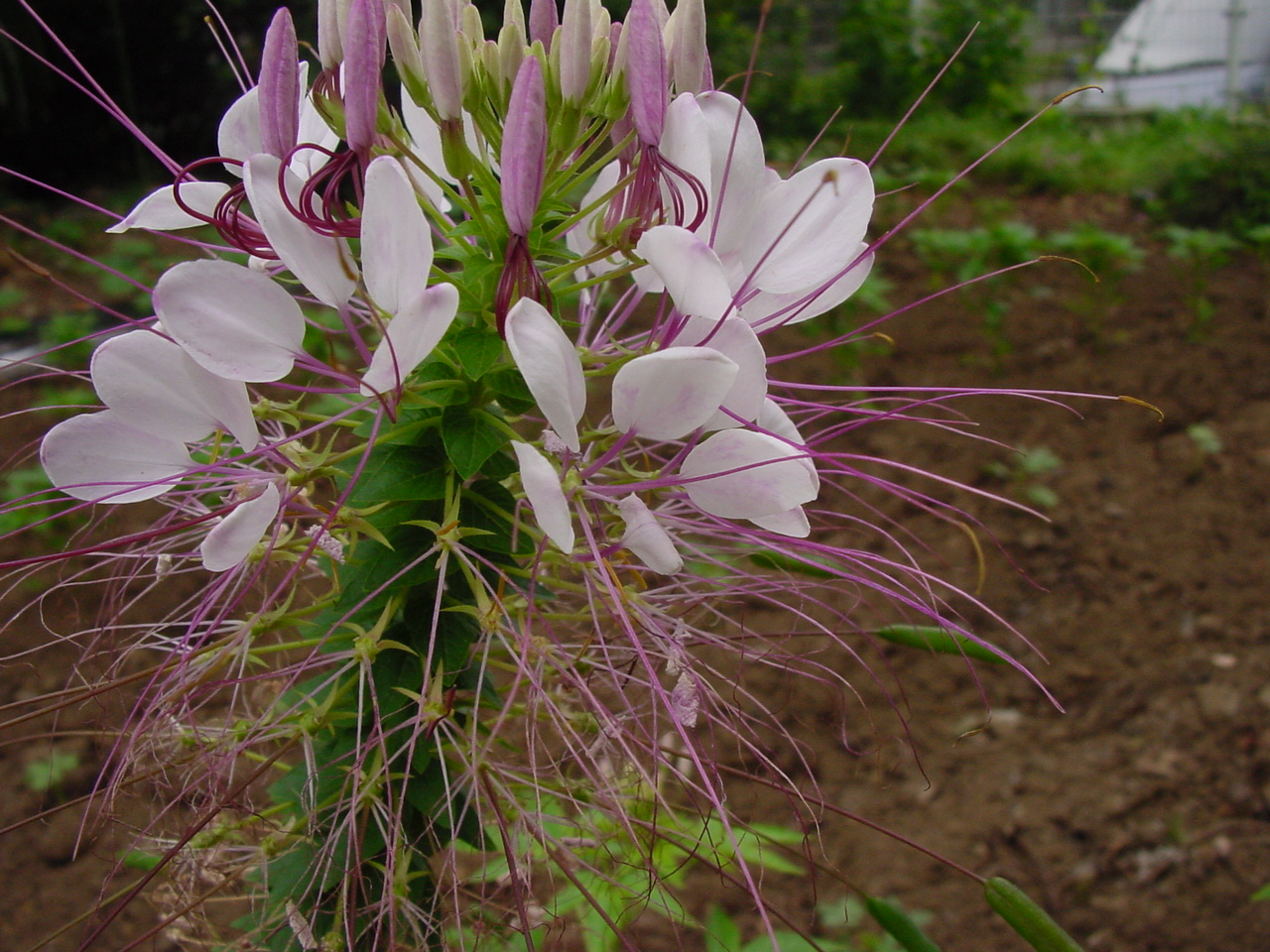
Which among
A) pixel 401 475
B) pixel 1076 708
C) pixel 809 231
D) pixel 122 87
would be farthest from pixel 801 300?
pixel 122 87

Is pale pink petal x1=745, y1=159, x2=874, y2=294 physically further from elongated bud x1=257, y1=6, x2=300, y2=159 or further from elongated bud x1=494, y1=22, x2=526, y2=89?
elongated bud x1=257, y1=6, x2=300, y2=159

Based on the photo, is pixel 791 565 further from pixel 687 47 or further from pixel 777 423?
pixel 687 47

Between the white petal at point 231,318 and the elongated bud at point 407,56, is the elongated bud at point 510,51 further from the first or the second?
the white petal at point 231,318

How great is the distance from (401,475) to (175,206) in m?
0.34

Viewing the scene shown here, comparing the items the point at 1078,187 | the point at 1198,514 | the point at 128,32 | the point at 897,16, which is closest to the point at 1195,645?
the point at 1198,514

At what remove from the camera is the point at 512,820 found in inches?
41.3

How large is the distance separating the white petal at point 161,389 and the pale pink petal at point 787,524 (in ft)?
1.53

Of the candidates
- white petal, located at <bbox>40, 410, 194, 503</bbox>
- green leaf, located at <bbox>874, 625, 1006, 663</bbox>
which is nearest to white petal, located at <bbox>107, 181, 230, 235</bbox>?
white petal, located at <bbox>40, 410, 194, 503</bbox>

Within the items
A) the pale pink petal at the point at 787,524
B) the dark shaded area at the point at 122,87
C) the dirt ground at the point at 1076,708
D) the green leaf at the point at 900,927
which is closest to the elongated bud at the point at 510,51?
the pale pink petal at the point at 787,524

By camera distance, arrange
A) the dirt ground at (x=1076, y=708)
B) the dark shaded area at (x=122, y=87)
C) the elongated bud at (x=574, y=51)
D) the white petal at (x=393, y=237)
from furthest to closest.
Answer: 1. the dark shaded area at (x=122, y=87)
2. the dirt ground at (x=1076, y=708)
3. the elongated bud at (x=574, y=51)
4. the white petal at (x=393, y=237)

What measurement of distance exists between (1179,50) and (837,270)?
33.6ft

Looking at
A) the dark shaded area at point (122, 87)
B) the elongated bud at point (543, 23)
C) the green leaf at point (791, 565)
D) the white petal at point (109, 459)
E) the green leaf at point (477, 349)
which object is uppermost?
the elongated bud at point (543, 23)

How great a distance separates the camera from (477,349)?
0.85m

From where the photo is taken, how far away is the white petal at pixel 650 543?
79 centimetres
